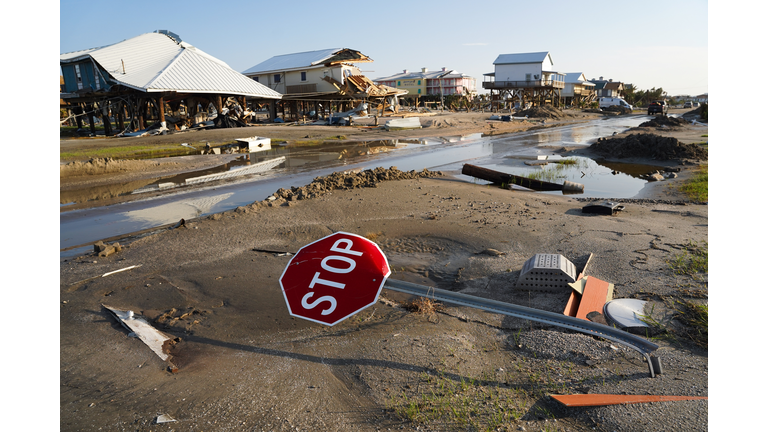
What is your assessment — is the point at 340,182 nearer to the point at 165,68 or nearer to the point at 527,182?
the point at 527,182

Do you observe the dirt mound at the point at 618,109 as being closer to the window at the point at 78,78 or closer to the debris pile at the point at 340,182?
the debris pile at the point at 340,182

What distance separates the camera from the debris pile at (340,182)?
995 centimetres

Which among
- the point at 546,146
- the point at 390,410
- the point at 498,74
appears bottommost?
the point at 390,410

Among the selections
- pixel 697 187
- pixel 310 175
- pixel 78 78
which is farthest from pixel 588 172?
pixel 78 78

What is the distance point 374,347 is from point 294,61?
46.7 metres

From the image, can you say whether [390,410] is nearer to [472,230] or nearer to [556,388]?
[556,388]

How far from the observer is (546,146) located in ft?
78.2

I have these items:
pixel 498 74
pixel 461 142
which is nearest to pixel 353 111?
pixel 461 142

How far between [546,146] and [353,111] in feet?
77.5

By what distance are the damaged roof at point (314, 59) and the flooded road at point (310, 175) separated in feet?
64.5

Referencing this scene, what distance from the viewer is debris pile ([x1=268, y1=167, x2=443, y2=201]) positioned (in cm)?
995

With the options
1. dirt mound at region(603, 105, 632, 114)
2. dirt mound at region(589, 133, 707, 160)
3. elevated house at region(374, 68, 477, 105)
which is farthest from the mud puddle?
elevated house at region(374, 68, 477, 105)

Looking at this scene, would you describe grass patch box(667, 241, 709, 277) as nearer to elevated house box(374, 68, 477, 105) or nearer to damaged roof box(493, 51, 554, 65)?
damaged roof box(493, 51, 554, 65)

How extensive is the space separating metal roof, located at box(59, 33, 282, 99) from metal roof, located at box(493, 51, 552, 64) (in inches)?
1483
